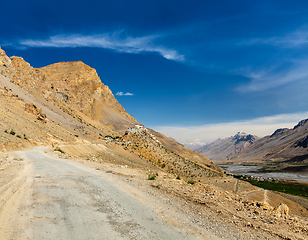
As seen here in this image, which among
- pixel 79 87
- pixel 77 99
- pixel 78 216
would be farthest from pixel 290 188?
pixel 79 87

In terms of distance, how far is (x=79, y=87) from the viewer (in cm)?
13450

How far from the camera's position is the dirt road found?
525 cm

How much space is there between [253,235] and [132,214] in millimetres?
4312

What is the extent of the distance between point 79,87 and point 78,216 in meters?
143

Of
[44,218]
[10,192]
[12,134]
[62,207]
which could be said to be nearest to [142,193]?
[62,207]

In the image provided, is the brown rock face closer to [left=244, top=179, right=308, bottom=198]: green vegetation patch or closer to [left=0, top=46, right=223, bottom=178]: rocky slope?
[left=0, top=46, right=223, bottom=178]: rocky slope

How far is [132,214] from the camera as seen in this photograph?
6750 millimetres

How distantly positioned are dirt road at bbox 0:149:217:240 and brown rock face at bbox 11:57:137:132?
105m

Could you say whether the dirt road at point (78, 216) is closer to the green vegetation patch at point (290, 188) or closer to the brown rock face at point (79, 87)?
the green vegetation patch at point (290, 188)

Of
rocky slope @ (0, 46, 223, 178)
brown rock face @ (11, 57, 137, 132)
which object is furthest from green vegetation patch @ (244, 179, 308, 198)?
brown rock face @ (11, 57, 137, 132)

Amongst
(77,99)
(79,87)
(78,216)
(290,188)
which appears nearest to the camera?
(78,216)

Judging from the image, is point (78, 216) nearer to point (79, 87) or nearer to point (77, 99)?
point (77, 99)

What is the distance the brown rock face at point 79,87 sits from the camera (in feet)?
360

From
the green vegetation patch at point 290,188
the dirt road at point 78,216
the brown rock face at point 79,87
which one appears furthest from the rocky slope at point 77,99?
the dirt road at point 78,216
